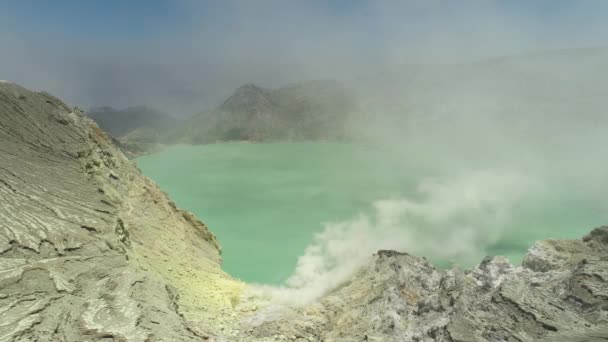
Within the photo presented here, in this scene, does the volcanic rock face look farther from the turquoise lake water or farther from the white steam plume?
the turquoise lake water

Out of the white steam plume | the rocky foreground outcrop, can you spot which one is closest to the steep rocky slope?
the rocky foreground outcrop

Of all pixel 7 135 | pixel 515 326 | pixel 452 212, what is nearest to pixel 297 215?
pixel 452 212

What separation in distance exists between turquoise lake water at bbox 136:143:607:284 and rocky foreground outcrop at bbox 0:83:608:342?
16261 millimetres

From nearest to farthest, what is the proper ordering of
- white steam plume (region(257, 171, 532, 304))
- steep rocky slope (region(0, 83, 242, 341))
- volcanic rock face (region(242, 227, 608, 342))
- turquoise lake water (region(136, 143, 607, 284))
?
steep rocky slope (region(0, 83, 242, 341)) → volcanic rock face (region(242, 227, 608, 342)) → white steam plume (region(257, 171, 532, 304)) → turquoise lake water (region(136, 143, 607, 284))

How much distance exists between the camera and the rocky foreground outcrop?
16.3 m

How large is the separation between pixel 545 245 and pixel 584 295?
11.9m

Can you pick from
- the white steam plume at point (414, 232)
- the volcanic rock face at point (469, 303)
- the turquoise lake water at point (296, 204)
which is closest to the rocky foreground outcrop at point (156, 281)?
the volcanic rock face at point (469, 303)

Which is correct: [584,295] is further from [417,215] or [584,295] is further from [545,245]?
[417,215]

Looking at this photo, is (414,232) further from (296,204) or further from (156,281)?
(156,281)

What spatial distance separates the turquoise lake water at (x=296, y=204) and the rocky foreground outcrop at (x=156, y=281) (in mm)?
16261

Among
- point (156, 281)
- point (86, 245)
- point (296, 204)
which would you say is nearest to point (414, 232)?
point (296, 204)

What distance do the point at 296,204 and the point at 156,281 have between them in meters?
57.5

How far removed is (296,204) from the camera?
254ft

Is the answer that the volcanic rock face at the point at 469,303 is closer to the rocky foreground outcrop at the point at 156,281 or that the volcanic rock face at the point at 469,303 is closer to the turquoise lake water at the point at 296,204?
the rocky foreground outcrop at the point at 156,281
